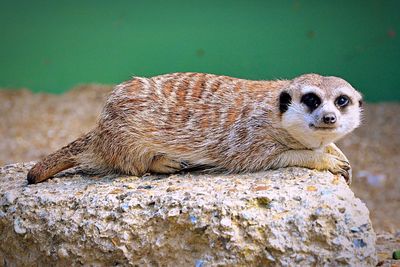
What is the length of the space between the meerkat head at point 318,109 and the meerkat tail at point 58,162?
1006 millimetres

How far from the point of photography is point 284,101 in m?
2.99

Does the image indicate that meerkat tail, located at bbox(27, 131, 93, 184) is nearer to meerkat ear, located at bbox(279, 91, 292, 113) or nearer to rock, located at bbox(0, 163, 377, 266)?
rock, located at bbox(0, 163, 377, 266)

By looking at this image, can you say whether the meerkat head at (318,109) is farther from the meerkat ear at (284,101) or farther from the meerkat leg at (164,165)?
the meerkat leg at (164,165)

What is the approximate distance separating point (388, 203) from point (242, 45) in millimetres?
1616

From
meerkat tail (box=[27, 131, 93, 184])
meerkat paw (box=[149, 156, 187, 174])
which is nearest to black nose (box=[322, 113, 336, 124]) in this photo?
meerkat paw (box=[149, 156, 187, 174])

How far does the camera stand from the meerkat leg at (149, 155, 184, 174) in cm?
325

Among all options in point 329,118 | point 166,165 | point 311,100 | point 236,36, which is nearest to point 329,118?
point 329,118

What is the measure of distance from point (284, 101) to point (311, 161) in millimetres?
274

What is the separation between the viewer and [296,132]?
2961 millimetres

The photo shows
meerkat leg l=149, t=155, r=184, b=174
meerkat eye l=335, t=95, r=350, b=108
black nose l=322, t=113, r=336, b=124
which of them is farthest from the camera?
meerkat leg l=149, t=155, r=184, b=174

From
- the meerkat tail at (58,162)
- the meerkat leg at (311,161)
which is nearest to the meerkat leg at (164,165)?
the meerkat tail at (58,162)

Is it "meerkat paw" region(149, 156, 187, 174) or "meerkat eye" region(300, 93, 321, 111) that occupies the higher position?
"meerkat eye" region(300, 93, 321, 111)

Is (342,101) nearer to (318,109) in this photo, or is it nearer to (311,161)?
(318,109)

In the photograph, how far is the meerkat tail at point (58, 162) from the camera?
10.8ft
